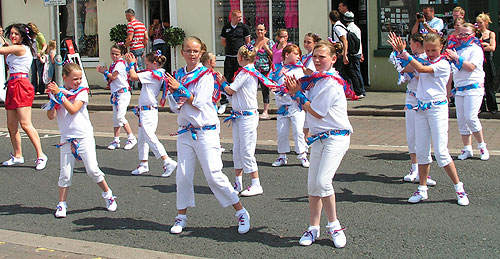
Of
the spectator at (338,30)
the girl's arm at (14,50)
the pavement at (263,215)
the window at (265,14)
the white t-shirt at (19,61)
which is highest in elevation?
the window at (265,14)

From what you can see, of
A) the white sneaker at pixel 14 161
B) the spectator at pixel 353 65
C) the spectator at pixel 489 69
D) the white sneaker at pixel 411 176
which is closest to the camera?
the white sneaker at pixel 411 176

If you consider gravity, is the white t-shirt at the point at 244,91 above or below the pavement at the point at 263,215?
above

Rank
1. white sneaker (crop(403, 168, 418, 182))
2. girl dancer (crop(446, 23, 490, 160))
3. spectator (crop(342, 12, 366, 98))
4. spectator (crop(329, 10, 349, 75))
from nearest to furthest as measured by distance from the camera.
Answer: white sneaker (crop(403, 168, 418, 182)) < girl dancer (crop(446, 23, 490, 160)) < spectator (crop(329, 10, 349, 75)) < spectator (crop(342, 12, 366, 98))

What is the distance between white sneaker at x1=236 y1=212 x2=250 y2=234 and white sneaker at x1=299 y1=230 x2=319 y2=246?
607 millimetres

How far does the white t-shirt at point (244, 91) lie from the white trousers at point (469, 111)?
2.97m

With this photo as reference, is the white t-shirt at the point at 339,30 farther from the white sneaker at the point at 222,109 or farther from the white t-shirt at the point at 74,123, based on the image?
the white t-shirt at the point at 74,123

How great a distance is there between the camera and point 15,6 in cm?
2172

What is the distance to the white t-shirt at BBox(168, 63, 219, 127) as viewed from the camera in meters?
6.27

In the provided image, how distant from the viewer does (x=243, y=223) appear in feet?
21.1

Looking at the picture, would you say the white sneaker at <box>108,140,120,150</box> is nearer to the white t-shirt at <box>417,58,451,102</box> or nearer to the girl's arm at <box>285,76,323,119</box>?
the white t-shirt at <box>417,58,451,102</box>

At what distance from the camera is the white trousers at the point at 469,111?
919 centimetres

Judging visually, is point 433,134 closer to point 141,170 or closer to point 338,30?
point 141,170

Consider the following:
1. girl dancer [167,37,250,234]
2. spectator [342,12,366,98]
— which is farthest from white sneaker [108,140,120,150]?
spectator [342,12,366,98]

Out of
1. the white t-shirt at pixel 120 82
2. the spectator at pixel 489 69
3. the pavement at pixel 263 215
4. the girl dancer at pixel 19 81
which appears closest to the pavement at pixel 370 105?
the spectator at pixel 489 69
